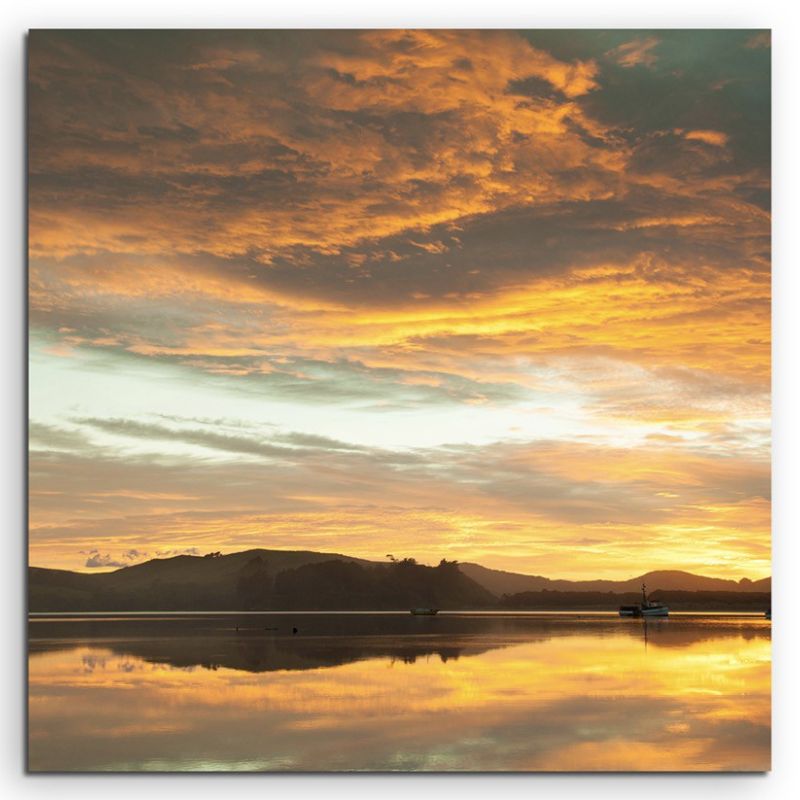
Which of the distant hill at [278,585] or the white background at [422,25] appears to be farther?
the distant hill at [278,585]

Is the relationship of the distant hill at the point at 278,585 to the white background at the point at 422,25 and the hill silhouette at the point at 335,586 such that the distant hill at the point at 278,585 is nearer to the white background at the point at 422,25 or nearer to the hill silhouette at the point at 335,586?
the hill silhouette at the point at 335,586

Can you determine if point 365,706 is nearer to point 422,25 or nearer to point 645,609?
point 645,609

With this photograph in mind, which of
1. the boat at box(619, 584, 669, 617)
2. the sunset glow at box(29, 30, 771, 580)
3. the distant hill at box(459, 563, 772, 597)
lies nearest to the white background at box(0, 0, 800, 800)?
the sunset glow at box(29, 30, 771, 580)

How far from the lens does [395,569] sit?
8406 millimetres

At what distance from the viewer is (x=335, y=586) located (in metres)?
8.44

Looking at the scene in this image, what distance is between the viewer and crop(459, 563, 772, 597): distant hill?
318 inches

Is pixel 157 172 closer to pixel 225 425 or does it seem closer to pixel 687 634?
pixel 225 425

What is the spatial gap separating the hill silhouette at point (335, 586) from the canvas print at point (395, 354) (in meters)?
0.02

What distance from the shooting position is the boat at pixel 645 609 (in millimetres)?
7930

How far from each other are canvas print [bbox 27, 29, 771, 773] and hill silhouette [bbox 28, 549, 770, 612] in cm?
2

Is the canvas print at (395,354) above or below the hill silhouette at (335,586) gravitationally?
above

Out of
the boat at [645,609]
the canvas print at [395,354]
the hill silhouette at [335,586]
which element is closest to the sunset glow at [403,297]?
the canvas print at [395,354]

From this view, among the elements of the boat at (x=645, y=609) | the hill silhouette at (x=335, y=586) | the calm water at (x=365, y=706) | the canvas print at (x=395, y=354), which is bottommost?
the calm water at (x=365, y=706)

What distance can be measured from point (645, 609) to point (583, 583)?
512 mm
